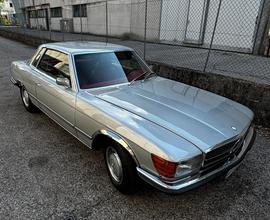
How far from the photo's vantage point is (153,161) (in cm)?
207

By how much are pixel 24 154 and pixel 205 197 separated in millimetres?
2533

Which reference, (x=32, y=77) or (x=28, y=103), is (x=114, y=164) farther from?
(x=28, y=103)

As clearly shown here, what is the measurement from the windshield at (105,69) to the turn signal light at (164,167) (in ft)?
4.97

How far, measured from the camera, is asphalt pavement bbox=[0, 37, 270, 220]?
241cm

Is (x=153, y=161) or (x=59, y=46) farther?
(x=59, y=46)

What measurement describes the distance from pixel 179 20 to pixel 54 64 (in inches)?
361

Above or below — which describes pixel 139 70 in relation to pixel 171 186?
above

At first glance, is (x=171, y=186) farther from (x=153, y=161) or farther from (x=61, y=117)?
(x=61, y=117)

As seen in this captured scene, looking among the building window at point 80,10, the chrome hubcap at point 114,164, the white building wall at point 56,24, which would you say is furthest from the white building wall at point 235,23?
the white building wall at point 56,24

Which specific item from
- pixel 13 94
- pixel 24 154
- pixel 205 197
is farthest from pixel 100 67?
pixel 13 94

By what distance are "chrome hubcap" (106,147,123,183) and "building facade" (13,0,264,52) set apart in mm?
3912

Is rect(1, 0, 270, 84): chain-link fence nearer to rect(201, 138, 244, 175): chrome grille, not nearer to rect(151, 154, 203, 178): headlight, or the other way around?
rect(201, 138, 244, 175): chrome grille

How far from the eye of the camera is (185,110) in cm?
Answer: 259

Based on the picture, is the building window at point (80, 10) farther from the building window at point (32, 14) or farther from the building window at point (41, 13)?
the building window at point (32, 14)
